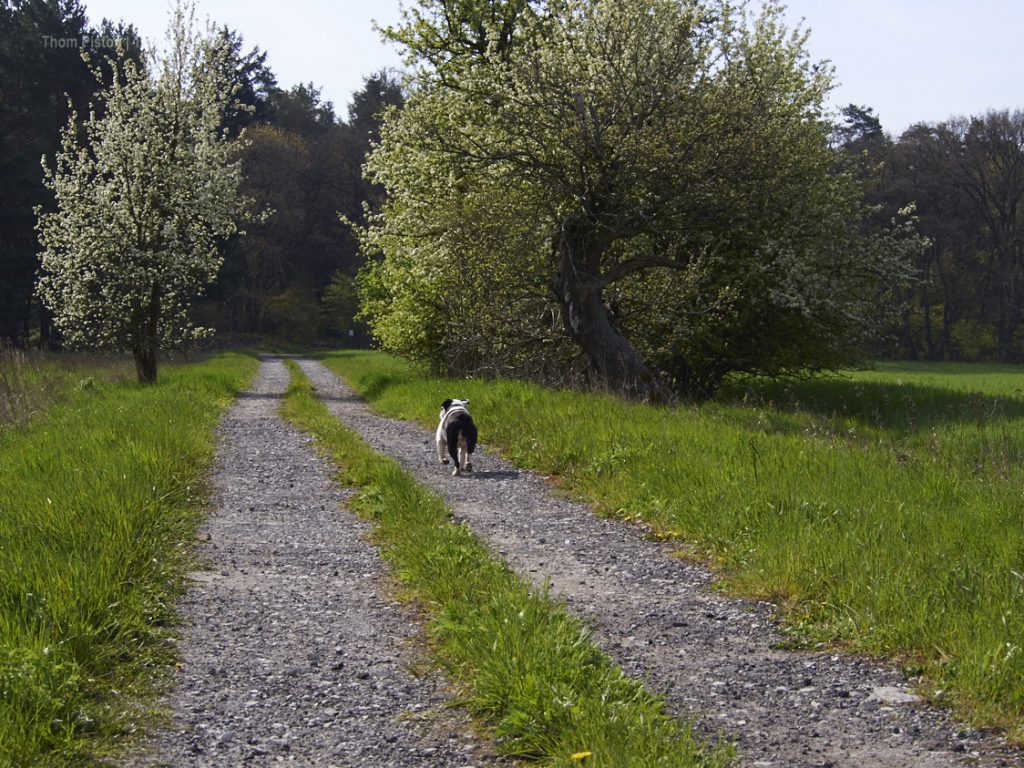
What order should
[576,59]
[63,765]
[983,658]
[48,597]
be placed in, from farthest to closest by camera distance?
1. [576,59]
2. [48,597]
3. [983,658]
4. [63,765]

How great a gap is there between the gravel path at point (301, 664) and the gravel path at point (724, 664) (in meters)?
1.15

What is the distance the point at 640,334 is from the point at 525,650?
758 inches

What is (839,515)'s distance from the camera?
7973mm

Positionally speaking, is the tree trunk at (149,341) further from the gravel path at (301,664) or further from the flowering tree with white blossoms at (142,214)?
the gravel path at (301,664)

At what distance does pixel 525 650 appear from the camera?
509 centimetres

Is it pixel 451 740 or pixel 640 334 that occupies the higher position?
pixel 640 334

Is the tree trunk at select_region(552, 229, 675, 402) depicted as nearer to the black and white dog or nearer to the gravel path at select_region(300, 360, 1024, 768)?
the black and white dog

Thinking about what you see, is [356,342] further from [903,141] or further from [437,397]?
[437,397]

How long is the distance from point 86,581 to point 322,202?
270 ft

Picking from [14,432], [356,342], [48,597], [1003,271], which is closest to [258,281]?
[356,342]

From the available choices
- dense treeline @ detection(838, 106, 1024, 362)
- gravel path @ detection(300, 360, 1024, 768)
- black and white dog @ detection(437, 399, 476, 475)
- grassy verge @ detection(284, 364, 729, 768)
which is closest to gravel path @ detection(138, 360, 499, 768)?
grassy verge @ detection(284, 364, 729, 768)

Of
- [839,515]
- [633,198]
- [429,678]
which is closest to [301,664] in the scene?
[429,678]

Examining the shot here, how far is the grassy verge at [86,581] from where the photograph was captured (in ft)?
14.5

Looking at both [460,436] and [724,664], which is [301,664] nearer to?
[724,664]
